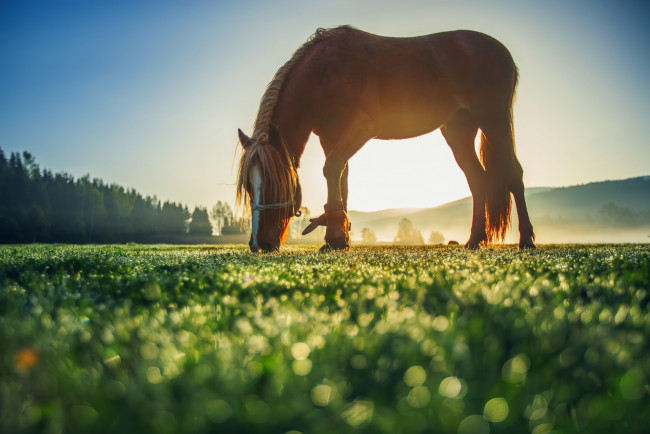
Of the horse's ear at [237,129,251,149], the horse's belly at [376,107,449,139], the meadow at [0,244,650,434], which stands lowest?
the meadow at [0,244,650,434]

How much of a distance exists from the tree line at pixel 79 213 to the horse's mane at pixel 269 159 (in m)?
50.2

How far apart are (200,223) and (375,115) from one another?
7307 centimetres

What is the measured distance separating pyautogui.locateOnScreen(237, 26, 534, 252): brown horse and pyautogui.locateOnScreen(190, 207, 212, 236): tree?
67.7 m

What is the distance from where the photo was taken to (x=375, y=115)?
6.00 meters

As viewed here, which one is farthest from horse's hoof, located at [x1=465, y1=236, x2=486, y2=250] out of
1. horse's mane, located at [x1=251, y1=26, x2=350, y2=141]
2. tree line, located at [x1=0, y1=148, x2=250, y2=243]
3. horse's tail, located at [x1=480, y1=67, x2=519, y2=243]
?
tree line, located at [x1=0, y1=148, x2=250, y2=243]

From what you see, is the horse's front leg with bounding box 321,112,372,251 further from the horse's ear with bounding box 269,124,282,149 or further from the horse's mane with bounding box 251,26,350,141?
the horse's mane with bounding box 251,26,350,141

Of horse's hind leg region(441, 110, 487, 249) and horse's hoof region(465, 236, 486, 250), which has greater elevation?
horse's hind leg region(441, 110, 487, 249)

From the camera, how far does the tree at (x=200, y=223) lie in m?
72.8

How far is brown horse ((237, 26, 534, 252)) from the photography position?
17.3 ft

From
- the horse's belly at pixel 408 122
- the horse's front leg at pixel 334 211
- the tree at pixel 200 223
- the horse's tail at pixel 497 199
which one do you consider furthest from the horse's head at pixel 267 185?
the tree at pixel 200 223

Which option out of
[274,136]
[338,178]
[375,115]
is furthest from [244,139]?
[375,115]

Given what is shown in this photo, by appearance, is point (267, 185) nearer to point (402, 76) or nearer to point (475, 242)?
point (402, 76)

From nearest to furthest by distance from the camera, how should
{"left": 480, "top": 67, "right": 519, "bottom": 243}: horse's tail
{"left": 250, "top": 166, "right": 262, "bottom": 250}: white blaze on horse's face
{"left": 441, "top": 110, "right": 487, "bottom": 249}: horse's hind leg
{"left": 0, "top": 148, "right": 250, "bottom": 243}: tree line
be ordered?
{"left": 250, "top": 166, "right": 262, "bottom": 250}: white blaze on horse's face, {"left": 480, "top": 67, "right": 519, "bottom": 243}: horse's tail, {"left": 441, "top": 110, "right": 487, "bottom": 249}: horse's hind leg, {"left": 0, "top": 148, "right": 250, "bottom": 243}: tree line

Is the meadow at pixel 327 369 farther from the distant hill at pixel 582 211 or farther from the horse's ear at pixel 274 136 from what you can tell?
the distant hill at pixel 582 211
